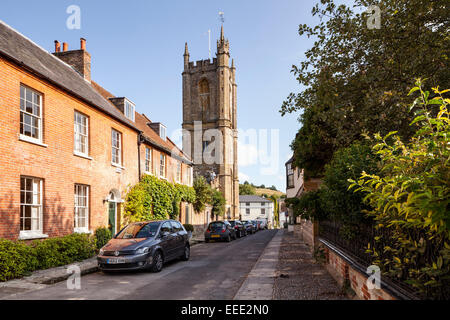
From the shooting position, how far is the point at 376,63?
9.66 m

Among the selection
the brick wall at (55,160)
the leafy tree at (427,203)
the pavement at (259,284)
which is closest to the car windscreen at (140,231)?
the brick wall at (55,160)

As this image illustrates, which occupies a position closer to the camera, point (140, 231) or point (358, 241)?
point (358, 241)

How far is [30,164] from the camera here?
1141cm

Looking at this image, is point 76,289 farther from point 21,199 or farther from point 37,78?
point 37,78

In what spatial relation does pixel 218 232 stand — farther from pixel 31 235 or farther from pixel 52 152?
pixel 31 235

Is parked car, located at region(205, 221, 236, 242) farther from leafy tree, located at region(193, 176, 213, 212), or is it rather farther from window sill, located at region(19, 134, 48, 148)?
window sill, located at region(19, 134, 48, 148)

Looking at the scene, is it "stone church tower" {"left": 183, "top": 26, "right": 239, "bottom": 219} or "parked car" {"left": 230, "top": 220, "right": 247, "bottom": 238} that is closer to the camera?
"parked car" {"left": 230, "top": 220, "right": 247, "bottom": 238}

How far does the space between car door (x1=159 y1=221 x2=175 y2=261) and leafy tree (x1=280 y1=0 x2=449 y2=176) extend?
250 inches

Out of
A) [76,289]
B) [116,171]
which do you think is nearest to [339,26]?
[76,289]

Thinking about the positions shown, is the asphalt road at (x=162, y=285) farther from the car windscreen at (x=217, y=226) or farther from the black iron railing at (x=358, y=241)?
the car windscreen at (x=217, y=226)

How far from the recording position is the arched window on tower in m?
59.3

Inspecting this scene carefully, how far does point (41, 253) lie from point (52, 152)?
12.1 feet

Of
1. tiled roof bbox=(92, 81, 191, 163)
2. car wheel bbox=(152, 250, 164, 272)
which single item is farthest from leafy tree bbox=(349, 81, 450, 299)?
tiled roof bbox=(92, 81, 191, 163)
